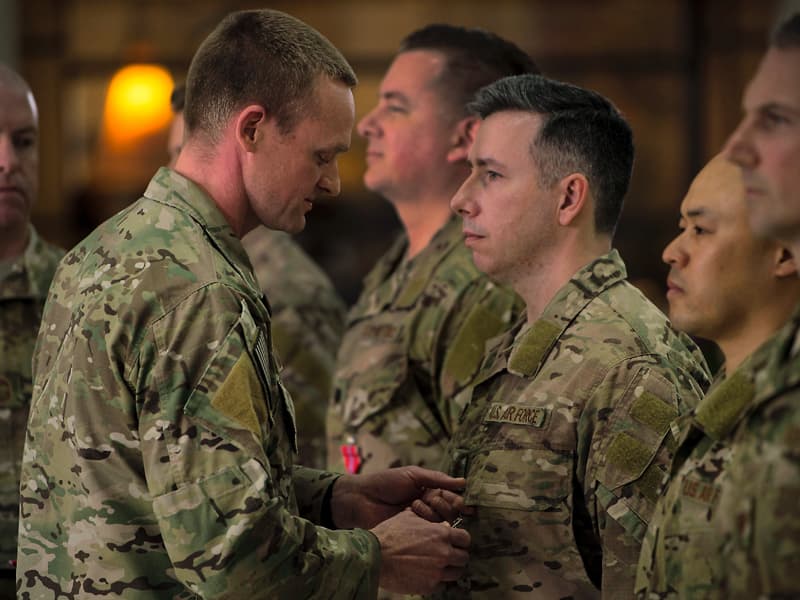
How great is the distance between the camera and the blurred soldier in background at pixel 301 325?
4.14m

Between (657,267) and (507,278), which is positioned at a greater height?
(507,278)

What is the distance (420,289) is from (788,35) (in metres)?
1.85

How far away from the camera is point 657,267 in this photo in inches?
301

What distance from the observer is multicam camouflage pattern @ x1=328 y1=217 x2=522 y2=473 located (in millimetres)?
3309

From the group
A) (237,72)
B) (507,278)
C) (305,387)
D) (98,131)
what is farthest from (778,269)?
(98,131)

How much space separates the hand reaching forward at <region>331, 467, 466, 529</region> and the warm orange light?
12.0ft

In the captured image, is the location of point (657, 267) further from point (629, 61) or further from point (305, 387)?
point (305, 387)

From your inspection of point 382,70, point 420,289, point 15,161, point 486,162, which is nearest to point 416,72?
point 420,289

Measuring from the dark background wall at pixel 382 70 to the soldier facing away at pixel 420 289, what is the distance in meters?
3.88

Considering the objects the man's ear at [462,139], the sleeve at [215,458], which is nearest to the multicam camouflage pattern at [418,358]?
the man's ear at [462,139]

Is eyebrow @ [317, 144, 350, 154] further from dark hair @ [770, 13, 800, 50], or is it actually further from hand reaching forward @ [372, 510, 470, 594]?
dark hair @ [770, 13, 800, 50]

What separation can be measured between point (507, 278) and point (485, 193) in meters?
0.19

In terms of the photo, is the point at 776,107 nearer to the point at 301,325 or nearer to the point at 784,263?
the point at 784,263

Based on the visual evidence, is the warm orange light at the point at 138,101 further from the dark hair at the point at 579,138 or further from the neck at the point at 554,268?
the neck at the point at 554,268
